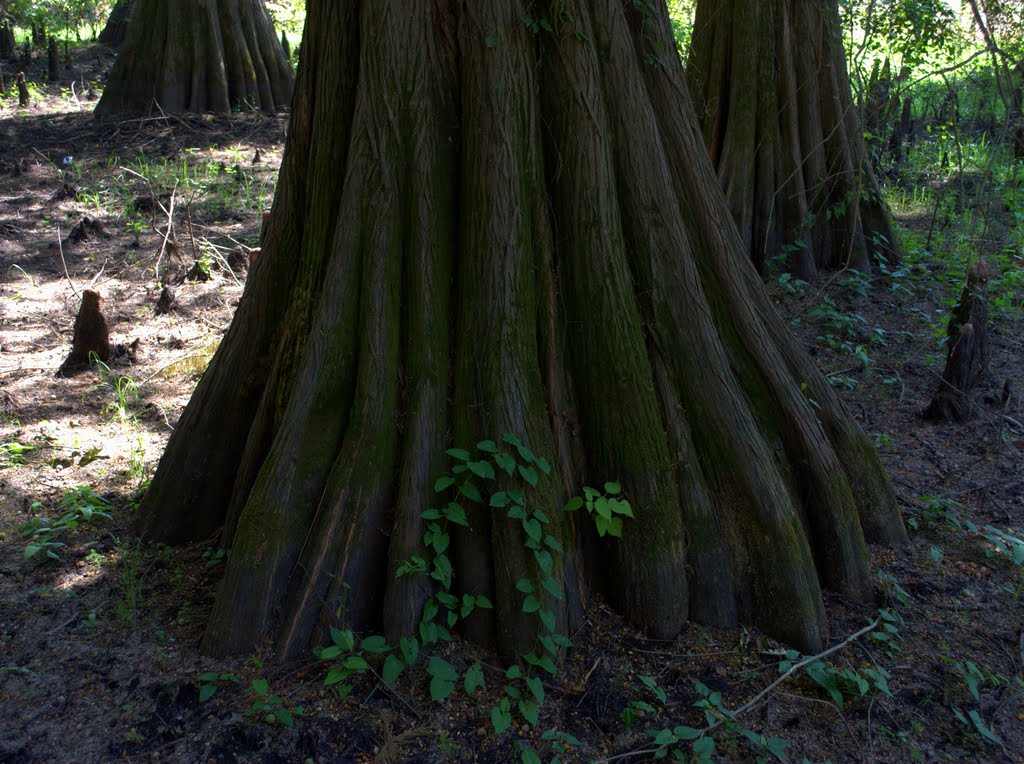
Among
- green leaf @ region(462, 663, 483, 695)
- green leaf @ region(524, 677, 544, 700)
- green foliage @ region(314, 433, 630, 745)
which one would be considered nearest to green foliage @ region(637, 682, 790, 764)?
green foliage @ region(314, 433, 630, 745)

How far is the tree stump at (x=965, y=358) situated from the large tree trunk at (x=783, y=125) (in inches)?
71.0

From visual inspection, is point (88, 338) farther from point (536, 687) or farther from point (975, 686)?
point (975, 686)

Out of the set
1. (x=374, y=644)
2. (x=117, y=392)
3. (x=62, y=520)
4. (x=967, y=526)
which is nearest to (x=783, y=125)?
(x=967, y=526)

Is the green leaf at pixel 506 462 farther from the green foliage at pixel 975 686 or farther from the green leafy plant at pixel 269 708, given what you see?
the green foliage at pixel 975 686

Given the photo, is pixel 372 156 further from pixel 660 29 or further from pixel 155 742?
pixel 155 742

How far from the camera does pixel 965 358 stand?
17.7ft

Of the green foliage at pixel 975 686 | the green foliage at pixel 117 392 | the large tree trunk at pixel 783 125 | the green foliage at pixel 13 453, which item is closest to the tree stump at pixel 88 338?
the green foliage at pixel 117 392

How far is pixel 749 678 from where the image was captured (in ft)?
10.3

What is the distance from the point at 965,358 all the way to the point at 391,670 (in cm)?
438

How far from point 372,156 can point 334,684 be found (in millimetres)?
2018

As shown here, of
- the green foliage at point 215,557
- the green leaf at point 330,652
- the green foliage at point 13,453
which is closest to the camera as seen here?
the green leaf at point 330,652

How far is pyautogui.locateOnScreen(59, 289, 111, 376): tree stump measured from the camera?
5820 millimetres

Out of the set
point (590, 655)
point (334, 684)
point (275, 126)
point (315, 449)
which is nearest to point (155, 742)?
point (334, 684)

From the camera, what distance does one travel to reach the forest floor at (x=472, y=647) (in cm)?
279
